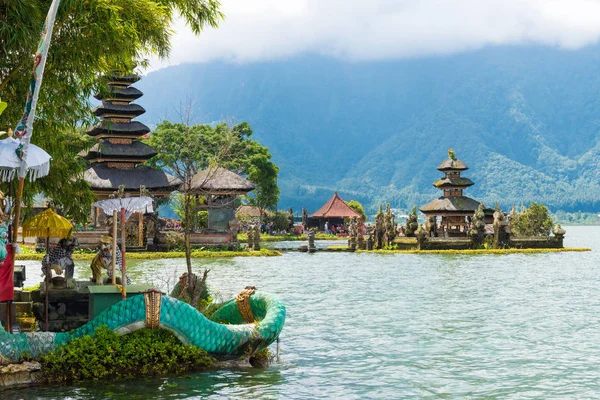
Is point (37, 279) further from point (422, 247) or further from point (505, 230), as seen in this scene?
point (505, 230)

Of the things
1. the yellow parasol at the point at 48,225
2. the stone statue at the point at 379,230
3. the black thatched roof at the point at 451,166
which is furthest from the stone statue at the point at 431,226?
the yellow parasol at the point at 48,225

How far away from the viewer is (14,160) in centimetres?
1267

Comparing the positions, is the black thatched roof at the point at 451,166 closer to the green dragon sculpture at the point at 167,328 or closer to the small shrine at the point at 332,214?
the small shrine at the point at 332,214

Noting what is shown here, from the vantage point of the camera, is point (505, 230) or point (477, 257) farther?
point (505, 230)

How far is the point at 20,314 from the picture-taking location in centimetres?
1595

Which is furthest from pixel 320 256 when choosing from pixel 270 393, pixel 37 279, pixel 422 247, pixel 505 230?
pixel 270 393

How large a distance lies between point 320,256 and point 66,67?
39.3 metres

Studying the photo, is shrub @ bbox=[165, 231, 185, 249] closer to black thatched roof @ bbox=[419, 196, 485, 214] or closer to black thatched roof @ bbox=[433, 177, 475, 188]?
black thatched roof @ bbox=[419, 196, 485, 214]

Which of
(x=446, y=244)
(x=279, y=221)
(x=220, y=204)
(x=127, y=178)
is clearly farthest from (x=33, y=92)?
(x=279, y=221)

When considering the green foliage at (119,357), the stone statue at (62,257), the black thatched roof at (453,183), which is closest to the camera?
the green foliage at (119,357)

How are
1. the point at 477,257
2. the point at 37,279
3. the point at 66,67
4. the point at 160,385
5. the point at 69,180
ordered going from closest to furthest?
the point at 160,385, the point at 66,67, the point at 69,180, the point at 37,279, the point at 477,257

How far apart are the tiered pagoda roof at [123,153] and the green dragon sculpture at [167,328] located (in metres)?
39.4

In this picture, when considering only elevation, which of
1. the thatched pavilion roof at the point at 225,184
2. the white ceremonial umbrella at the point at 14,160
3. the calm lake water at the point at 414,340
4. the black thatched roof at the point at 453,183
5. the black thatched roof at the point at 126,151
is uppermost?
the black thatched roof at the point at 126,151

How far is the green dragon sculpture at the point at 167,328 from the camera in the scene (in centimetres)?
1310
